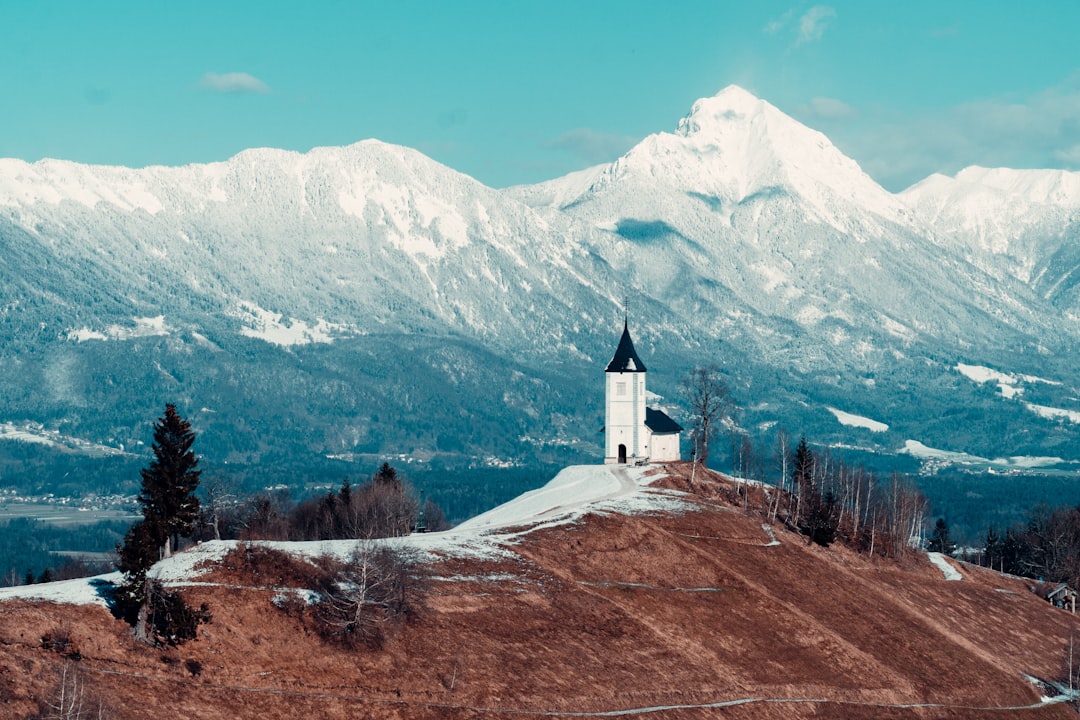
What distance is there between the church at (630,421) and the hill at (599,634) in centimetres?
878

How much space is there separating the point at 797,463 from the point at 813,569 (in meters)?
27.2

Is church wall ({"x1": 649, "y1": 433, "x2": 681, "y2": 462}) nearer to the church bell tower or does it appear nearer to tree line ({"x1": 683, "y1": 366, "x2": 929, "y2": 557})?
→ the church bell tower

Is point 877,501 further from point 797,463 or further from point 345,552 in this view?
point 345,552

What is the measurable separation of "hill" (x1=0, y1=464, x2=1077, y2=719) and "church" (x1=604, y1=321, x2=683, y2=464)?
345 inches

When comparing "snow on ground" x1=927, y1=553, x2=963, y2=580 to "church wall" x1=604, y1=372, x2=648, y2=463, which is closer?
"snow on ground" x1=927, y1=553, x2=963, y2=580

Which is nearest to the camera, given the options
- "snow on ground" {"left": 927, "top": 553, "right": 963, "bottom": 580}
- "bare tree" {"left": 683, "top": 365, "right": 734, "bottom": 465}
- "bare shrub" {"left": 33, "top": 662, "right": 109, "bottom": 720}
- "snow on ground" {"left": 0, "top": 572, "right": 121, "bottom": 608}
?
"bare shrub" {"left": 33, "top": 662, "right": 109, "bottom": 720}

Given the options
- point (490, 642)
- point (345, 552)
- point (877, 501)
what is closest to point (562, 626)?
point (490, 642)

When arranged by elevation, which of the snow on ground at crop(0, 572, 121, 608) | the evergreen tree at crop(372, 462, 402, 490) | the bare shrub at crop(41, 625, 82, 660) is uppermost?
the evergreen tree at crop(372, 462, 402, 490)

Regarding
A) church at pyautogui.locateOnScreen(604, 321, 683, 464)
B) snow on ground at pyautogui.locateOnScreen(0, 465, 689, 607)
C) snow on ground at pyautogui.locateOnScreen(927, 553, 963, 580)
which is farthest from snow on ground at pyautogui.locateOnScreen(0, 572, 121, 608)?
snow on ground at pyautogui.locateOnScreen(927, 553, 963, 580)

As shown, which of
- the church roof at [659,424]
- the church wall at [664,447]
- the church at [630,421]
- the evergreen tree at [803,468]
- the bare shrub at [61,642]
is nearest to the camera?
the bare shrub at [61,642]

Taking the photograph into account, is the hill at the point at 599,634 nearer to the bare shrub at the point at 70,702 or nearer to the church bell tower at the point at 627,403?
the bare shrub at the point at 70,702

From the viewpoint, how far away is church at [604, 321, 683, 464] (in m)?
160

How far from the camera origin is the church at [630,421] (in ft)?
524

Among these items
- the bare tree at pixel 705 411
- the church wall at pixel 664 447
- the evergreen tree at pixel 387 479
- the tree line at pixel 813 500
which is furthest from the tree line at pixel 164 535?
the bare tree at pixel 705 411
